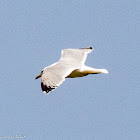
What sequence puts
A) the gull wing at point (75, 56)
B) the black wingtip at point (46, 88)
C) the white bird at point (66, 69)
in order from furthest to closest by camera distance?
the gull wing at point (75, 56), the white bird at point (66, 69), the black wingtip at point (46, 88)

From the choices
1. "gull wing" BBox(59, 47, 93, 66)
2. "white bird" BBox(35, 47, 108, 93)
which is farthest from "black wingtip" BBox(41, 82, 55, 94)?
"gull wing" BBox(59, 47, 93, 66)

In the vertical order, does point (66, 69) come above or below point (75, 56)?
below

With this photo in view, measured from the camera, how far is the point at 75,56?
10.3 m

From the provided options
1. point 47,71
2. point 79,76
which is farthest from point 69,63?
point 47,71

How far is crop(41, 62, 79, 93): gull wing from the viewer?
25.9ft

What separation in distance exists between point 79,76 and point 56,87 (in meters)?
1.71

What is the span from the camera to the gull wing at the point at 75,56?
966 centimetres

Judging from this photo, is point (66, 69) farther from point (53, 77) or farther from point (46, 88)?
point (46, 88)

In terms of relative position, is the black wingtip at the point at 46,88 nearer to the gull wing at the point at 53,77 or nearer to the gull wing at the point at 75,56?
the gull wing at the point at 53,77

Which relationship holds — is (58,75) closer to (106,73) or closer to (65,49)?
(106,73)

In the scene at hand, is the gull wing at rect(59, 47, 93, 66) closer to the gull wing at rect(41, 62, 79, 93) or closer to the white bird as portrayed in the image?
the white bird

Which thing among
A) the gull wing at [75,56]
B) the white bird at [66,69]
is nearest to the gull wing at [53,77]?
the white bird at [66,69]

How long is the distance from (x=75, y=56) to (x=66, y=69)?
179 centimetres

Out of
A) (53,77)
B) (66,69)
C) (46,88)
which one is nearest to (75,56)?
(66,69)
